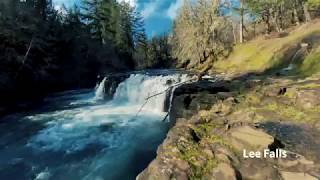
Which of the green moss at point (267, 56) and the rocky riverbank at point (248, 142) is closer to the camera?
the rocky riverbank at point (248, 142)

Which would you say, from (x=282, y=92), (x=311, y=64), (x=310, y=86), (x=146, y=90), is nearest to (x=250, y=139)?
(x=282, y=92)

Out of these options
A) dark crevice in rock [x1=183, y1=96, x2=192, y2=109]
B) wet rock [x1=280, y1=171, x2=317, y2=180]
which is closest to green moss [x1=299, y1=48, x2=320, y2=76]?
dark crevice in rock [x1=183, y1=96, x2=192, y2=109]

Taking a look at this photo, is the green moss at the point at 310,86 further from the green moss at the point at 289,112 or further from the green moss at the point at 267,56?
the green moss at the point at 267,56

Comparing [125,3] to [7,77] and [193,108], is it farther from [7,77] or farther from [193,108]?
[193,108]

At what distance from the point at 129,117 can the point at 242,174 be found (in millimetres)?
15884

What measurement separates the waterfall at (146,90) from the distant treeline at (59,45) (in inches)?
339

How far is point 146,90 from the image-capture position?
28.1 metres

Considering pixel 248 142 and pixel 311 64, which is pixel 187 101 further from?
pixel 248 142

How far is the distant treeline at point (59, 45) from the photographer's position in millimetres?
29578

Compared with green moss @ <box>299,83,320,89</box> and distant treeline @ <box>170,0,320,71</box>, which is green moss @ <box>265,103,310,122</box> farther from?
distant treeline @ <box>170,0,320,71</box>

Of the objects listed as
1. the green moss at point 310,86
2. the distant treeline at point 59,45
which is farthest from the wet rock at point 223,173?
the distant treeline at point 59,45

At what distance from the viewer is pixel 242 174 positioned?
7.31 meters

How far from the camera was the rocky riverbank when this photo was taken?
24.2ft

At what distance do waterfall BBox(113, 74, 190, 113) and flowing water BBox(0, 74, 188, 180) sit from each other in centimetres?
7
